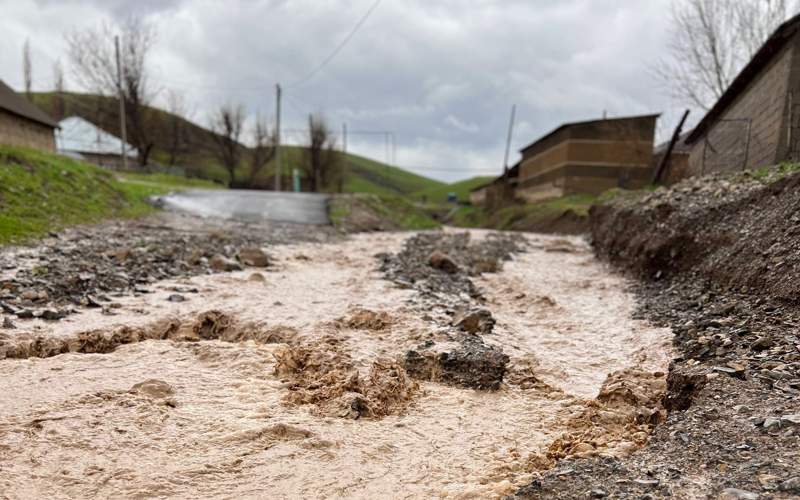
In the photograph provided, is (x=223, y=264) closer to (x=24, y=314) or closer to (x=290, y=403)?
(x=24, y=314)

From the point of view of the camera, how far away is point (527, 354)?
5.16 m

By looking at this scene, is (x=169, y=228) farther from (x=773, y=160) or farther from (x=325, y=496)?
(x=773, y=160)

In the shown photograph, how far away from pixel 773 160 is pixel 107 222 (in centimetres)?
1423

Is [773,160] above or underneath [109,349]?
above

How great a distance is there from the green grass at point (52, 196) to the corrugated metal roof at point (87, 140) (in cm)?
3194

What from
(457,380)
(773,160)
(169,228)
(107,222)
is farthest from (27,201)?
(773,160)

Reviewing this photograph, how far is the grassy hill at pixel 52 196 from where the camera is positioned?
9.03 m

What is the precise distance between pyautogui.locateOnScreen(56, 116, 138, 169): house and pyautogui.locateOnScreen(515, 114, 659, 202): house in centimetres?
3386

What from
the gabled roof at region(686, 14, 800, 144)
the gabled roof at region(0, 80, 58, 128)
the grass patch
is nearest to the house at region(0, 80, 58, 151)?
the gabled roof at region(0, 80, 58, 128)

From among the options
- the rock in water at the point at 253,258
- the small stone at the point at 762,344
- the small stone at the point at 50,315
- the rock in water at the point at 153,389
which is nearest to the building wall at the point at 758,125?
the small stone at the point at 762,344

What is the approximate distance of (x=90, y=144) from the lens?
4456 centimetres

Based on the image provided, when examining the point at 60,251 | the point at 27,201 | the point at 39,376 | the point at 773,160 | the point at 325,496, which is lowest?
the point at 325,496

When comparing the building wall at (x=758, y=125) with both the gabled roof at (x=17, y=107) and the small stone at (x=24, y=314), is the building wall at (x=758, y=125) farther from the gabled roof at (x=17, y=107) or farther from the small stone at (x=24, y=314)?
the gabled roof at (x=17, y=107)

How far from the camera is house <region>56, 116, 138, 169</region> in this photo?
140 ft
